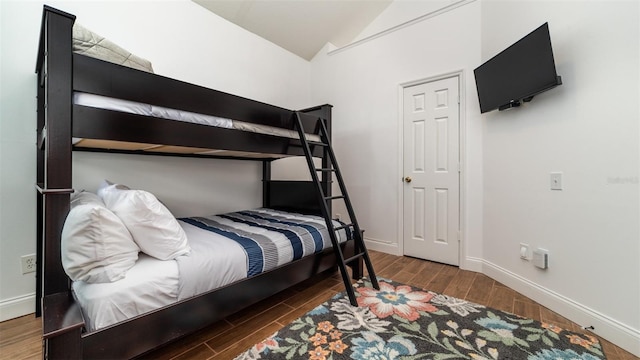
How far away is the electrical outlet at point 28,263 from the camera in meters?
1.82

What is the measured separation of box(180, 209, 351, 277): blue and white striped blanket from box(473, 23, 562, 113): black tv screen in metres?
1.76

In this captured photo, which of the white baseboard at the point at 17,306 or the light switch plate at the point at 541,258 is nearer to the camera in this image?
the white baseboard at the point at 17,306

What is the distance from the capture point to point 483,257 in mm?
2582

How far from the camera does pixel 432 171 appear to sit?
2908 mm

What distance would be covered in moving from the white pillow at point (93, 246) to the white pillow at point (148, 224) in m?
0.07

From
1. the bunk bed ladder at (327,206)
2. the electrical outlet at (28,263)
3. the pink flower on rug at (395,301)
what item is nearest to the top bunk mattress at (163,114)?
the bunk bed ladder at (327,206)

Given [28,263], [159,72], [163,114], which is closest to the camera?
[163,114]

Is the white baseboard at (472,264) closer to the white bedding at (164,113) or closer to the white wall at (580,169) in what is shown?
the white wall at (580,169)

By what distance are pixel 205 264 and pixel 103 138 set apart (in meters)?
0.81

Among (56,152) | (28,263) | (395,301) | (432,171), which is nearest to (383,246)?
(432,171)

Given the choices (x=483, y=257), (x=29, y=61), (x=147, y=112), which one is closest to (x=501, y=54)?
(x=483, y=257)

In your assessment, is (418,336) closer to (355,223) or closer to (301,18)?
(355,223)

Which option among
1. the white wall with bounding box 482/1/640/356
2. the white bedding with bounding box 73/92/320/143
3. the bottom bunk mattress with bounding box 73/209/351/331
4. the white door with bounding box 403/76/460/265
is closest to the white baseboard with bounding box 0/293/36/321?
the bottom bunk mattress with bounding box 73/209/351/331

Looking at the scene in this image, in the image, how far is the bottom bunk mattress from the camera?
1063 mm
